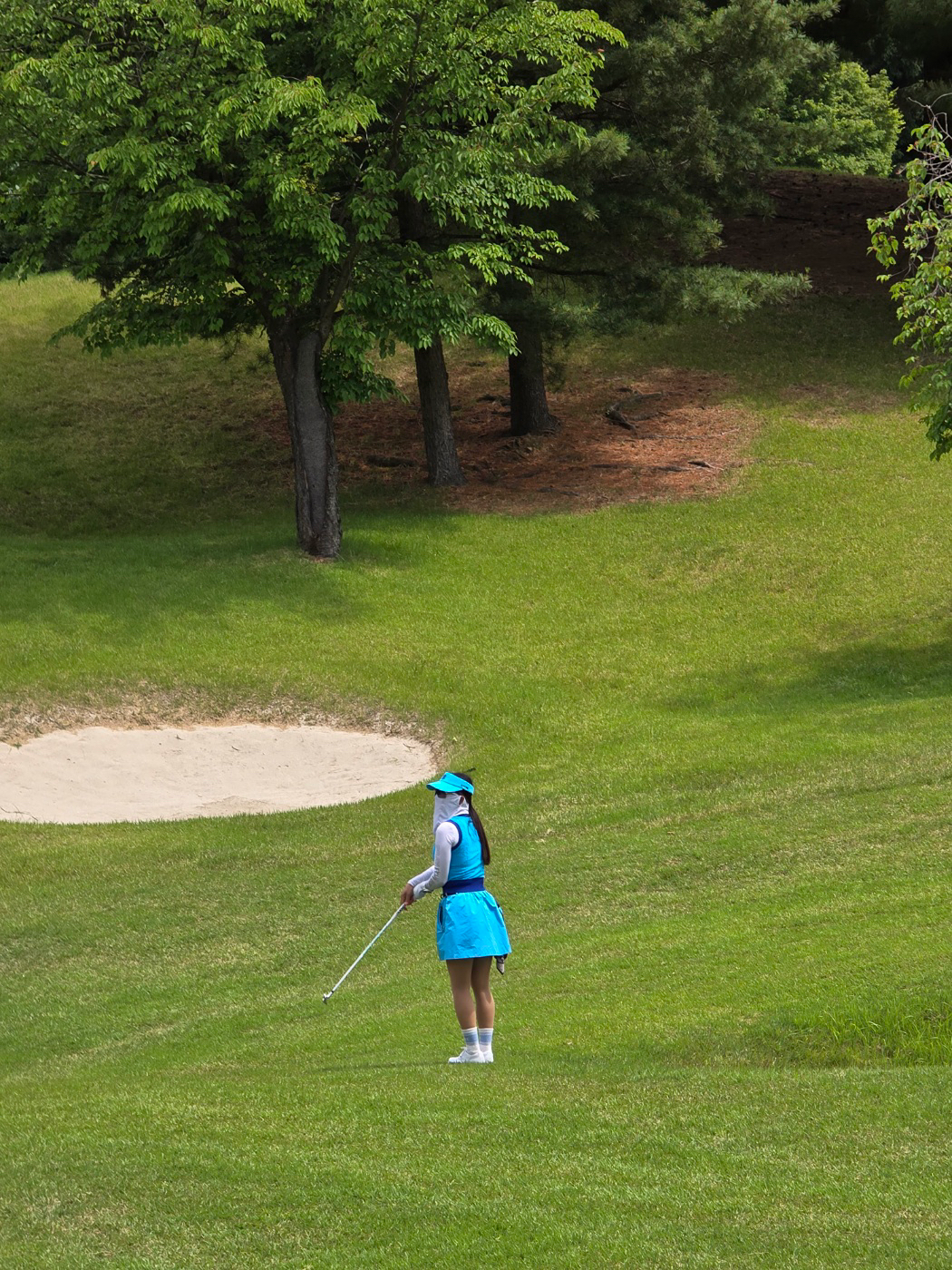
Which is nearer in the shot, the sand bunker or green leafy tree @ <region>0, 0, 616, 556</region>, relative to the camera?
the sand bunker

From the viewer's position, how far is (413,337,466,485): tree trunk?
30859mm

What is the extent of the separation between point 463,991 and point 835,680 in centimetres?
1327

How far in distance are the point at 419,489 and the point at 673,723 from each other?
12759mm

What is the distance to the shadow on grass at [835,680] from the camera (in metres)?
20.8

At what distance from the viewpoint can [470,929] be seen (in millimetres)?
9586

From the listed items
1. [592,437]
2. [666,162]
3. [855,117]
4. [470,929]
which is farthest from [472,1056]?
[855,117]

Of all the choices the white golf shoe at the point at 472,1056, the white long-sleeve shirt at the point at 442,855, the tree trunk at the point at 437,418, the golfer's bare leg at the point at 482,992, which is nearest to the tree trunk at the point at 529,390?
the tree trunk at the point at 437,418

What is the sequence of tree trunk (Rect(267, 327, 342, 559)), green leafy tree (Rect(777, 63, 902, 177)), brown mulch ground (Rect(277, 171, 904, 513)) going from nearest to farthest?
1. tree trunk (Rect(267, 327, 342, 559))
2. brown mulch ground (Rect(277, 171, 904, 513))
3. green leafy tree (Rect(777, 63, 902, 177))

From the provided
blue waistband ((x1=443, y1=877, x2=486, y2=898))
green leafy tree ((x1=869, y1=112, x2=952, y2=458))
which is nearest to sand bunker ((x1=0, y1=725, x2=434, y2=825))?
green leafy tree ((x1=869, y1=112, x2=952, y2=458))

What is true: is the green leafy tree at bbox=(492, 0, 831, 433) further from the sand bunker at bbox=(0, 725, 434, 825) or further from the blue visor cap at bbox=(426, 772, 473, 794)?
the blue visor cap at bbox=(426, 772, 473, 794)

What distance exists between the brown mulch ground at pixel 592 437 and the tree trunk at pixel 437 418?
51 centimetres

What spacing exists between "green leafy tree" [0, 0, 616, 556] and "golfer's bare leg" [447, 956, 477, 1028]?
638 inches

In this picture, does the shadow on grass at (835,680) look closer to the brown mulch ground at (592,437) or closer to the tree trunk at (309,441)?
the tree trunk at (309,441)

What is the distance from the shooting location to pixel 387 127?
2602cm
